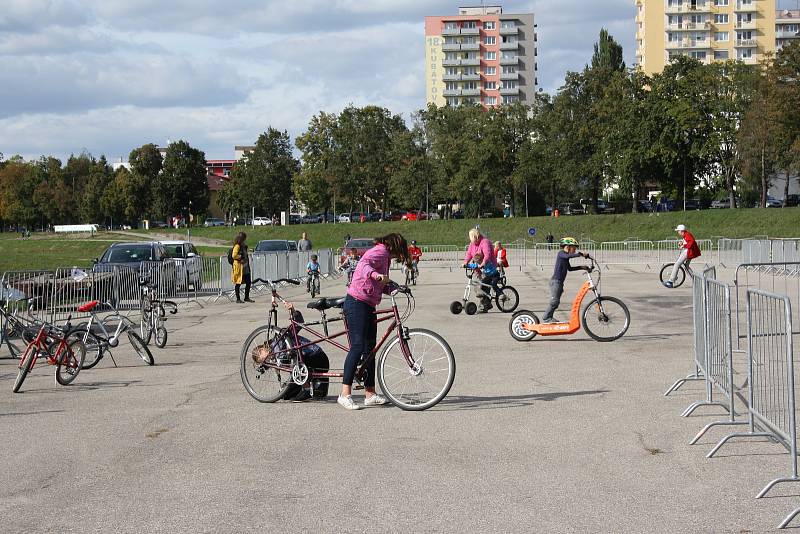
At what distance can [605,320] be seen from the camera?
1476 cm

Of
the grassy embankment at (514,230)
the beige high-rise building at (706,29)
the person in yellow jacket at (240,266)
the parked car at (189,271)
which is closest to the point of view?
the person in yellow jacket at (240,266)

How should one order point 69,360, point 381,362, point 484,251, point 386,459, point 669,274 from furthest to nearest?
point 669,274 < point 484,251 < point 69,360 < point 381,362 < point 386,459

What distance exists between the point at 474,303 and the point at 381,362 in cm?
1136

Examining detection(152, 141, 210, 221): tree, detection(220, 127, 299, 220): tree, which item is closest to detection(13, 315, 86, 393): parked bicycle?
detection(220, 127, 299, 220): tree

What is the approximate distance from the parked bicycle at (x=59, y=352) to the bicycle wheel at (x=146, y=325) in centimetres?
331

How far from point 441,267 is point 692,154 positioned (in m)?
38.6

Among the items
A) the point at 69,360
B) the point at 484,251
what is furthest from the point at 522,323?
the point at 69,360

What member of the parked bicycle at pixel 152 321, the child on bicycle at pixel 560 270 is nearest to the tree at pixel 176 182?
the parked bicycle at pixel 152 321

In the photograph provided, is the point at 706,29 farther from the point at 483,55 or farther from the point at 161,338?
the point at 161,338

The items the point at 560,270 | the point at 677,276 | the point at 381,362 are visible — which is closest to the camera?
the point at 381,362

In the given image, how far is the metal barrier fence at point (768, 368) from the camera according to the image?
6.73 m

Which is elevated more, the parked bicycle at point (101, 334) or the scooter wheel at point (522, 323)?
the parked bicycle at point (101, 334)

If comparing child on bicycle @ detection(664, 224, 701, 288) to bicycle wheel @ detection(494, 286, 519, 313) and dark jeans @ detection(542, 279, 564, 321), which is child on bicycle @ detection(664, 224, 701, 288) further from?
dark jeans @ detection(542, 279, 564, 321)

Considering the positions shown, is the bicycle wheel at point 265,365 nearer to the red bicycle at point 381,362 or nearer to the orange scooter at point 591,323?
the red bicycle at point 381,362
